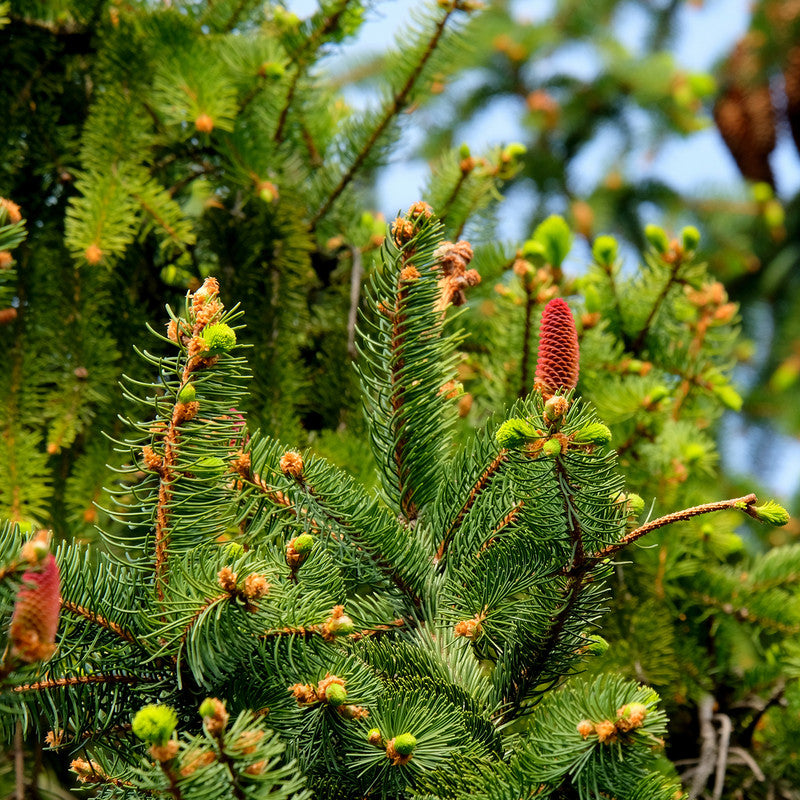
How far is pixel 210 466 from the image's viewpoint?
602 mm

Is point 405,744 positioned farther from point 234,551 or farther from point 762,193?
point 762,193

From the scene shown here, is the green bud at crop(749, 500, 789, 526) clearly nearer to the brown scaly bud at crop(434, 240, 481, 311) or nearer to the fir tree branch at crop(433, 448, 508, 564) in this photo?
the fir tree branch at crop(433, 448, 508, 564)

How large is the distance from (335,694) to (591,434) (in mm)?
234

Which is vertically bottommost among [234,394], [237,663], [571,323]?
[237,663]

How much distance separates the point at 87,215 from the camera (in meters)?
1.07

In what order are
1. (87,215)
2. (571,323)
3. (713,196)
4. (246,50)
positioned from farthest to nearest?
1. (713,196)
2. (246,50)
3. (87,215)
4. (571,323)

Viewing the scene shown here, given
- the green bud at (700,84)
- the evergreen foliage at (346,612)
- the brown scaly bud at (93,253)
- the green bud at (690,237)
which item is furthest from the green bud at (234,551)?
the green bud at (700,84)

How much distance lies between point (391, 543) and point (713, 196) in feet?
9.28

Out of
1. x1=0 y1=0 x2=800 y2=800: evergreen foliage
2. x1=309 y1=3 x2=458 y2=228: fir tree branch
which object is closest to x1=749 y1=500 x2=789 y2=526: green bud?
x1=0 y1=0 x2=800 y2=800: evergreen foliage

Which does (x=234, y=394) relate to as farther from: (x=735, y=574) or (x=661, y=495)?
(x=735, y=574)

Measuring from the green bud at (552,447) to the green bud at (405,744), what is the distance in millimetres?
207

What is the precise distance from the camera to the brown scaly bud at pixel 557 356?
0.65m

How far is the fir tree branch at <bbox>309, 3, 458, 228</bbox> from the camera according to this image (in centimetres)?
121

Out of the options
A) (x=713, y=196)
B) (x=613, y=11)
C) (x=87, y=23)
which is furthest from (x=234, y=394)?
(x=613, y=11)
